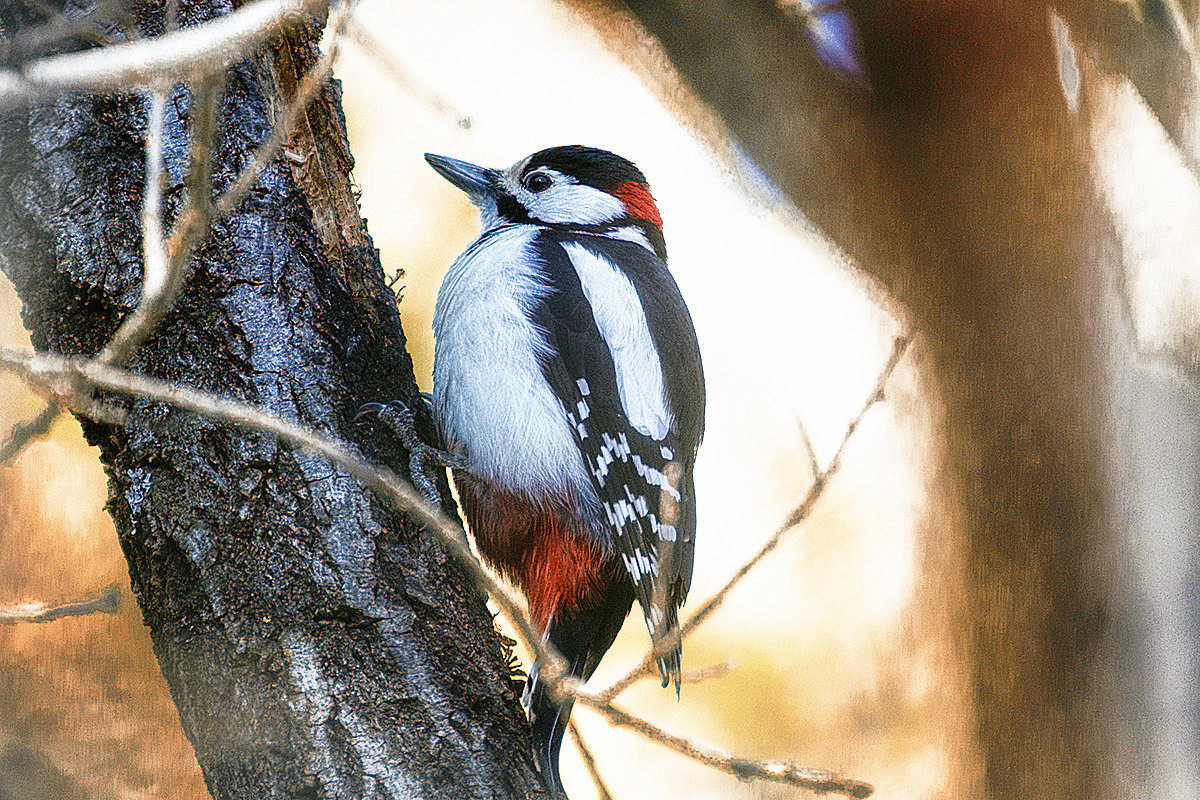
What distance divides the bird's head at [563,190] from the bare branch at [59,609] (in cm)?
69

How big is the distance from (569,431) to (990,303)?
635 millimetres

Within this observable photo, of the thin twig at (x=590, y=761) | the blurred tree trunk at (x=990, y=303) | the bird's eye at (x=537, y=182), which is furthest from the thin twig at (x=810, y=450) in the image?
the bird's eye at (x=537, y=182)

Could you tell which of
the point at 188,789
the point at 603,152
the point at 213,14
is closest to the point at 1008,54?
the point at 603,152

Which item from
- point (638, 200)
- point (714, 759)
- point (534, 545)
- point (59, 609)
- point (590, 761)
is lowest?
point (59, 609)

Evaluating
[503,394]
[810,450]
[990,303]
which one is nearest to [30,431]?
[503,394]

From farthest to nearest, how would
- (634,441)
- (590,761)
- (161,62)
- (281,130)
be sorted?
(634,441), (590,761), (281,130), (161,62)

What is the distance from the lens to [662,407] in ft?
3.78

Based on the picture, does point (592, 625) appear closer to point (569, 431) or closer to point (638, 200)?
point (569, 431)

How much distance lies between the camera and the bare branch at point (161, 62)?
0.48 metres

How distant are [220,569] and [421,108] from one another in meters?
0.69

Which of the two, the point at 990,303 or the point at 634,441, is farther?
the point at 990,303

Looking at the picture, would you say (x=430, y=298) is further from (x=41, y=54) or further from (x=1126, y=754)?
(x=1126, y=754)

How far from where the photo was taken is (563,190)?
4.29 ft

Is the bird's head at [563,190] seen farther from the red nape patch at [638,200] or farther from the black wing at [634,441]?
the black wing at [634,441]
